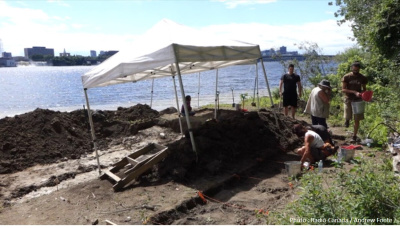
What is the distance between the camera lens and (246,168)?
7449 millimetres

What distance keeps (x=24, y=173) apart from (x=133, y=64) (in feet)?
14.6

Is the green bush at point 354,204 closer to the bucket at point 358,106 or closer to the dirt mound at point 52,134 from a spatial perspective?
the bucket at point 358,106

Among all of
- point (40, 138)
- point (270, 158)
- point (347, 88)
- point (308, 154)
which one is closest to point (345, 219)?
point (308, 154)

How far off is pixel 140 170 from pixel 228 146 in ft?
6.77

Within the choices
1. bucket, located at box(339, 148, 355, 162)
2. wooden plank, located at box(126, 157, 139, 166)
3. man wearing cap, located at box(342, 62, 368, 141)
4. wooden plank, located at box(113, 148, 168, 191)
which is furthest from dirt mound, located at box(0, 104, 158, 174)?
bucket, located at box(339, 148, 355, 162)

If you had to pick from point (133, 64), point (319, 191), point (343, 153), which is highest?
point (133, 64)

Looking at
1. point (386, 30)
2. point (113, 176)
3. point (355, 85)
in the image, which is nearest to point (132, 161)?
point (113, 176)

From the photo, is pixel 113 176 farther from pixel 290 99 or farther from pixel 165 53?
pixel 290 99

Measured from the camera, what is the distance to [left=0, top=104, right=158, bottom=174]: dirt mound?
10273mm

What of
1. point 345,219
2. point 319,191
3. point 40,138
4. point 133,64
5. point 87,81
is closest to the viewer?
point 345,219

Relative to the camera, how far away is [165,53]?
7250mm

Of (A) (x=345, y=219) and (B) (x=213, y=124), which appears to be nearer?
(A) (x=345, y=219)

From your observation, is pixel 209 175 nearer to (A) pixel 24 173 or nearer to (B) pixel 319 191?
(B) pixel 319 191

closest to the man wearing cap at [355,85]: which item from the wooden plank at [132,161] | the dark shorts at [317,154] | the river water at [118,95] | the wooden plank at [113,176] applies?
the dark shorts at [317,154]
